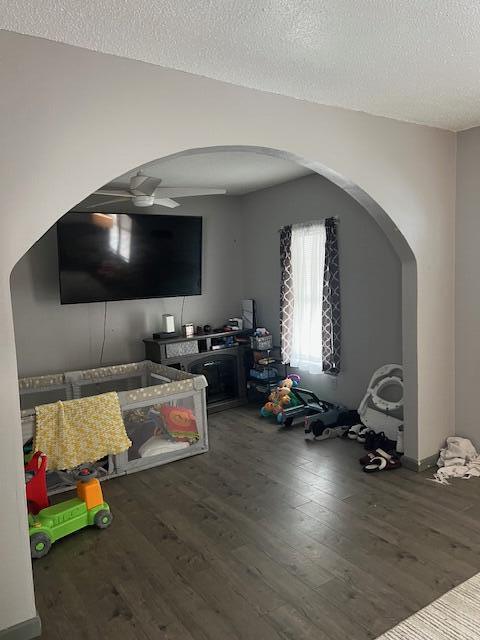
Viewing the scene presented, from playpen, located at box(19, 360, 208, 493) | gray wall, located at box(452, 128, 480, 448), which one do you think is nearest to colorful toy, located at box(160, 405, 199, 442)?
playpen, located at box(19, 360, 208, 493)

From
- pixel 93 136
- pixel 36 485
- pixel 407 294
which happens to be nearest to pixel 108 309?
pixel 36 485

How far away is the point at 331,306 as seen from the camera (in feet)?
15.9

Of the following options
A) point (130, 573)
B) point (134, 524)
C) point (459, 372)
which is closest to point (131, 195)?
point (134, 524)

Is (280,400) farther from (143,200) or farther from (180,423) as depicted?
(143,200)

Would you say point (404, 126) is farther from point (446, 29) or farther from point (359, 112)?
point (446, 29)

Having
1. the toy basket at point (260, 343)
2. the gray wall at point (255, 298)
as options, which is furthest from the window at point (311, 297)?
the toy basket at point (260, 343)

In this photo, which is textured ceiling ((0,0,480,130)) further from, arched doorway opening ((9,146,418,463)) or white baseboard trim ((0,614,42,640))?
white baseboard trim ((0,614,42,640))

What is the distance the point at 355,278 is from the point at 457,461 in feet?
6.13

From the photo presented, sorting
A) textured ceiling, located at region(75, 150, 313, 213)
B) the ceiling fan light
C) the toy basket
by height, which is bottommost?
the toy basket

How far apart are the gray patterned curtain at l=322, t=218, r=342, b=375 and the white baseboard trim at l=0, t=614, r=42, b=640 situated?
134 inches

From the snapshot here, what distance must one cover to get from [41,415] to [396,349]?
298 centimetres

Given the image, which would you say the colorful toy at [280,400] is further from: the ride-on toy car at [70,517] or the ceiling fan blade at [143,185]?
the ceiling fan blade at [143,185]

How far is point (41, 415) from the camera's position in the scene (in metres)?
3.26

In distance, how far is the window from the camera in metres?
4.82
